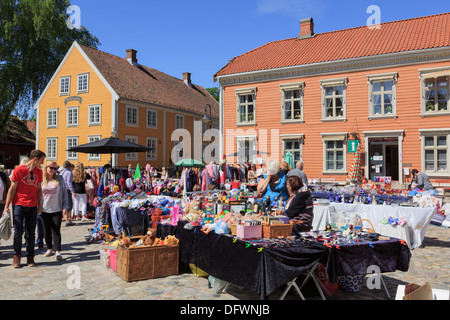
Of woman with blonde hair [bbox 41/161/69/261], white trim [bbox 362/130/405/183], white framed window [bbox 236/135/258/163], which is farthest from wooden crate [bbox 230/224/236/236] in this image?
white framed window [bbox 236/135/258/163]

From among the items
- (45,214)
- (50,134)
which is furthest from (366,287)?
(50,134)

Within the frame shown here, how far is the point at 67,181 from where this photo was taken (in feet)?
35.5

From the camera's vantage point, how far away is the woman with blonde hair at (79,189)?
11141 millimetres

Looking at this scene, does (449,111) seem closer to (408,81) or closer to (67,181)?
(408,81)

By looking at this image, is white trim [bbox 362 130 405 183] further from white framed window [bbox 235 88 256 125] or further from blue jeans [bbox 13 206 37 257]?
blue jeans [bbox 13 206 37 257]

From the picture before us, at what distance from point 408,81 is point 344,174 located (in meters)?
5.61

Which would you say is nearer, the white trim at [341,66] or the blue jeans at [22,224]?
the blue jeans at [22,224]

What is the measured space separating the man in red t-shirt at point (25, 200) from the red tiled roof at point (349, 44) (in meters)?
16.9

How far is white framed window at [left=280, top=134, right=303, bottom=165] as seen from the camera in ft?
68.6

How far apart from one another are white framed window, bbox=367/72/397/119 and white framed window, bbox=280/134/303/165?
13.5 feet

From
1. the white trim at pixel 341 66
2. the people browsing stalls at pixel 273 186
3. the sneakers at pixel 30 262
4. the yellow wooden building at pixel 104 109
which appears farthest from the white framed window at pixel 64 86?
the people browsing stalls at pixel 273 186

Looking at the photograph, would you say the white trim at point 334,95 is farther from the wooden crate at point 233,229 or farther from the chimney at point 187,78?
the chimney at point 187,78

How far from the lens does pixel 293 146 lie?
21250 millimetres
